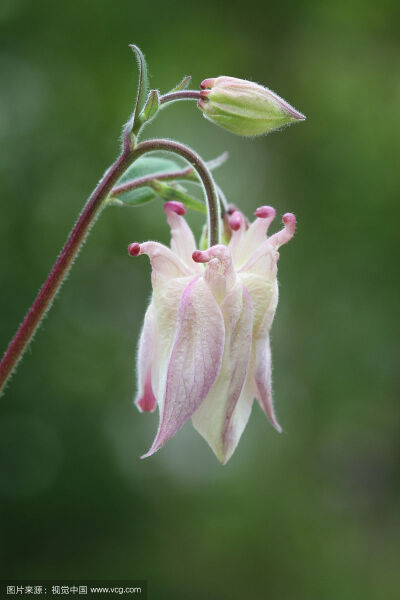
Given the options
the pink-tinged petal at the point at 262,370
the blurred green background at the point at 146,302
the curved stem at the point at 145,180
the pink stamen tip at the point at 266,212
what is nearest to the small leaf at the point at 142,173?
the curved stem at the point at 145,180

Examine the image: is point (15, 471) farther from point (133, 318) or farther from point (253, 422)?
point (253, 422)

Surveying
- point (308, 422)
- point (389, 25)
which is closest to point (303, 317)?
point (308, 422)

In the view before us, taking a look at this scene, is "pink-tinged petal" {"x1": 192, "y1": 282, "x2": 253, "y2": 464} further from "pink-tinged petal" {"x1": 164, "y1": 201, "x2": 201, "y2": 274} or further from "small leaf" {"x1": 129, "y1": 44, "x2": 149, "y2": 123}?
"small leaf" {"x1": 129, "y1": 44, "x2": 149, "y2": 123}

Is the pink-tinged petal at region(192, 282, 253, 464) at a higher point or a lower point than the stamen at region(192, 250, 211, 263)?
lower

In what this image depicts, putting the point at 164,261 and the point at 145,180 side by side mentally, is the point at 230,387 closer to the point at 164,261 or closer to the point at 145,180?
the point at 164,261

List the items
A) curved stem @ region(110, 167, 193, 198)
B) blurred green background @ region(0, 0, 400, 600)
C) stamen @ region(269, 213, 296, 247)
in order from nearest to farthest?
stamen @ region(269, 213, 296, 247) < curved stem @ region(110, 167, 193, 198) < blurred green background @ region(0, 0, 400, 600)

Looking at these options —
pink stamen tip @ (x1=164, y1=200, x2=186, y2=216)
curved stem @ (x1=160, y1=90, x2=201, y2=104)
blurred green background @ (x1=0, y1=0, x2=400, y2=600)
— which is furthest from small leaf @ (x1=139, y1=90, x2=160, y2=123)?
blurred green background @ (x1=0, y1=0, x2=400, y2=600)
